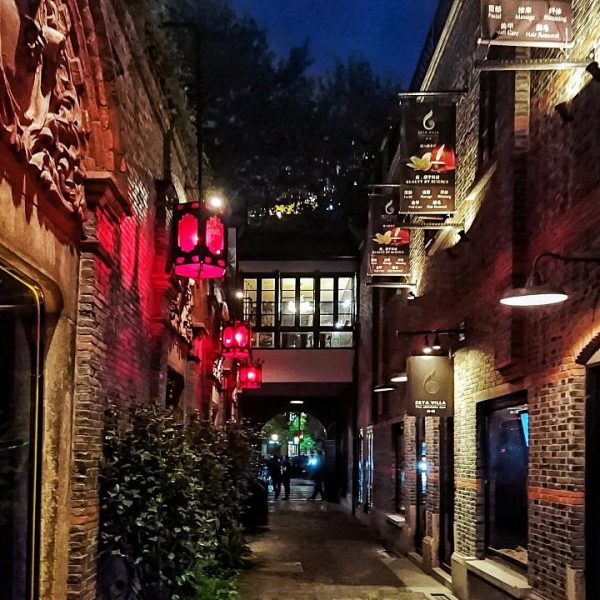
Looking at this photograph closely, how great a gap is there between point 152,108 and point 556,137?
469 centimetres

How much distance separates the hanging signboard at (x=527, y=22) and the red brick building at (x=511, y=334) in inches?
8.9

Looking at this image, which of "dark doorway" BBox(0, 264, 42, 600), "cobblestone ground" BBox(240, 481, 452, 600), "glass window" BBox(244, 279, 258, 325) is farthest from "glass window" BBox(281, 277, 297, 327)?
"dark doorway" BBox(0, 264, 42, 600)

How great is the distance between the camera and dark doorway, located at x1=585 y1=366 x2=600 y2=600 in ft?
24.3

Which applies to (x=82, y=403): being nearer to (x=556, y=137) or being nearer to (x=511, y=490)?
(x=556, y=137)

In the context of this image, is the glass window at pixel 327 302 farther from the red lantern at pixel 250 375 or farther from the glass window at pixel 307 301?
the red lantern at pixel 250 375

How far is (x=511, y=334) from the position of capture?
942cm

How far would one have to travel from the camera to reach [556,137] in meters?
8.39

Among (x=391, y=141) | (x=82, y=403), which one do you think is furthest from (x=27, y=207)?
(x=391, y=141)

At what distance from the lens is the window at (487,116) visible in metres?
11.0

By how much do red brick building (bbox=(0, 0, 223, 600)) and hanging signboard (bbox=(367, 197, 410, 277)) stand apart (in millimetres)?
8053

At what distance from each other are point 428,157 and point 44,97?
726 cm

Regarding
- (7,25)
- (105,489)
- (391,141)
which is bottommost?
(105,489)

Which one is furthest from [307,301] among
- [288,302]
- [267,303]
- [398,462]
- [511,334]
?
[511,334]

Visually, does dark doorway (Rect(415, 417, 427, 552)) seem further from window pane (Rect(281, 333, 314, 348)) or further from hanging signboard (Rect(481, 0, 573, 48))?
window pane (Rect(281, 333, 314, 348))
